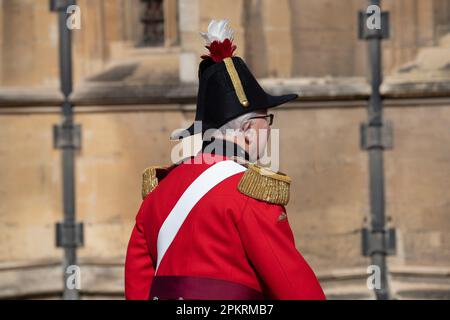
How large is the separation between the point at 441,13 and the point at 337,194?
1.37 meters

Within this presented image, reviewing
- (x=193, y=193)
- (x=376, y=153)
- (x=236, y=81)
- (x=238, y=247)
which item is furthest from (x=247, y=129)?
(x=376, y=153)

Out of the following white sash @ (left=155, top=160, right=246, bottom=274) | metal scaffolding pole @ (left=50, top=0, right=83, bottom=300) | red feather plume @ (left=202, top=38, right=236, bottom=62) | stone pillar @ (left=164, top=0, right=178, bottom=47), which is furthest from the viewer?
stone pillar @ (left=164, top=0, right=178, bottom=47)

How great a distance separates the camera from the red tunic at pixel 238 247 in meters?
2.89

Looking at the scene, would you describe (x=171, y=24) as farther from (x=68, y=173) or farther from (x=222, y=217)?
(x=222, y=217)

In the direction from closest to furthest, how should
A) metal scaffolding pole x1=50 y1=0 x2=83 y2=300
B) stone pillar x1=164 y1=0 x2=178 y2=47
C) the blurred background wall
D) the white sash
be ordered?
1. the white sash
2. the blurred background wall
3. metal scaffolding pole x1=50 y1=0 x2=83 y2=300
4. stone pillar x1=164 y1=0 x2=178 y2=47

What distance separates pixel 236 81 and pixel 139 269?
702 mm

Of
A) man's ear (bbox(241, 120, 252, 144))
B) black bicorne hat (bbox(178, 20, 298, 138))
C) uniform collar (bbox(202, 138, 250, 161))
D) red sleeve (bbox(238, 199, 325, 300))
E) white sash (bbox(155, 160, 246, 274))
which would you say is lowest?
red sleeve (bbox(238, 199, 325, 300))

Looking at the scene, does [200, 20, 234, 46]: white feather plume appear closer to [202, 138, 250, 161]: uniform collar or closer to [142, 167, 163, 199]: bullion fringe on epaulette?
[202, 138, 250, 161]: uniform collar

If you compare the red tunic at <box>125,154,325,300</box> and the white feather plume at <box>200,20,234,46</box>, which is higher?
the white feather plume at <box>200,20,234,46</box>

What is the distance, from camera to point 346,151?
21.2ft

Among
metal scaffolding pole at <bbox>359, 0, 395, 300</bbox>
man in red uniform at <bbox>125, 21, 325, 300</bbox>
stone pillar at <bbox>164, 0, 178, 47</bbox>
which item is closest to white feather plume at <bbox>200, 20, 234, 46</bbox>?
man in red uniform at <bbox>125, 21, 325, 300</bbox>

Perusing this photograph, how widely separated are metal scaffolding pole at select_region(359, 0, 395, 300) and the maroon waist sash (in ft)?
11.5

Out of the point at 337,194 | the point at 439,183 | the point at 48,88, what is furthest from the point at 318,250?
the point at 48,88

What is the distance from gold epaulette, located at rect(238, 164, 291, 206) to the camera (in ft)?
9.65
